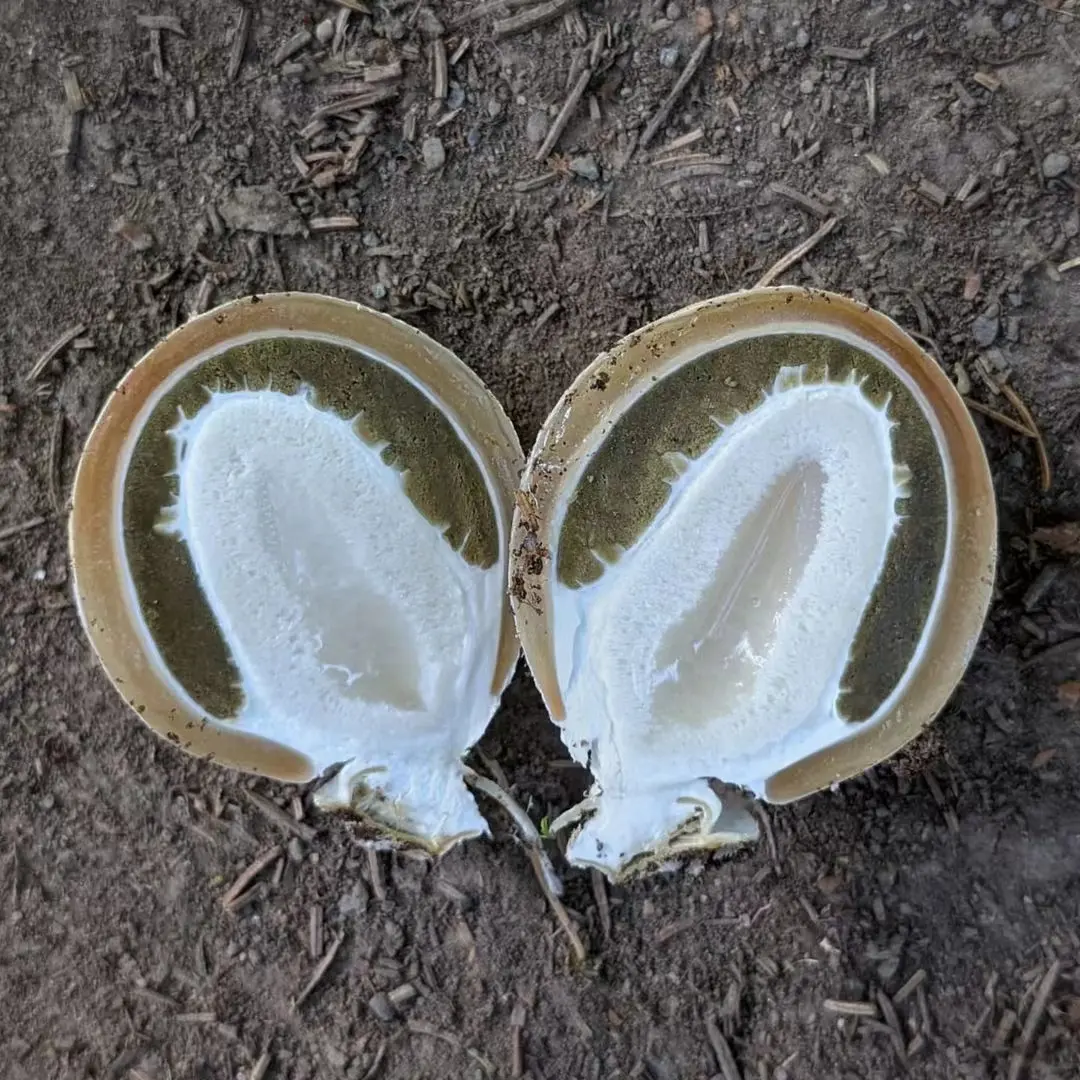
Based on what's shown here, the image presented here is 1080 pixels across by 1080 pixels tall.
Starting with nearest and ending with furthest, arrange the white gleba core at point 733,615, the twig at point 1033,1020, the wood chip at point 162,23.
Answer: the white gleba core at point 733,615 → the twig at point 1033,1020 → the wood chip at point 162,23

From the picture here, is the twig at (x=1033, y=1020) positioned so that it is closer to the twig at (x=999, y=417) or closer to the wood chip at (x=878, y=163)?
the twig at (x=999, y=417)

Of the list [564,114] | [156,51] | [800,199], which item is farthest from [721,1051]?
[156,51]

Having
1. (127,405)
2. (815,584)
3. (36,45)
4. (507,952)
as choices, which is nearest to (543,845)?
(507,952)

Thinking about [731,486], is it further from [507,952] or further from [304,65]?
[304,65]

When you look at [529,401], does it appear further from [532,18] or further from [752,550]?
[532,18]

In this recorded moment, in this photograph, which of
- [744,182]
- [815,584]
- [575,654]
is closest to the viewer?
[815,584]

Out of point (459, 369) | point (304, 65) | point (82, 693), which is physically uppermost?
point (304, 65)

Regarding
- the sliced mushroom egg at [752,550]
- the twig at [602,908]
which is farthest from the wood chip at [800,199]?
the twig at [602,908]

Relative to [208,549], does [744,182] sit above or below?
above
